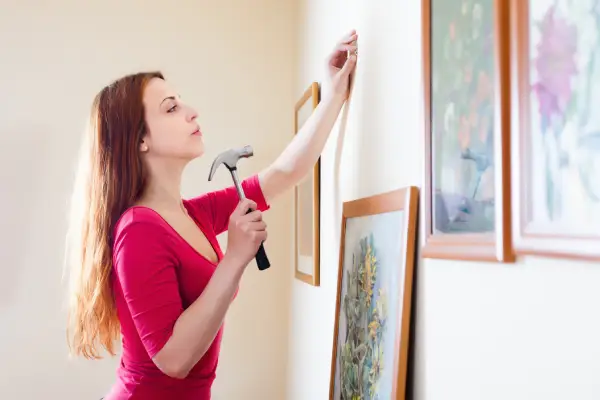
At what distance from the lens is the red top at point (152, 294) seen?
1243mm

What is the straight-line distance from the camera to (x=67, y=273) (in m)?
2.29

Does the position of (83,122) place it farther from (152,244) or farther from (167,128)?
(152,244)

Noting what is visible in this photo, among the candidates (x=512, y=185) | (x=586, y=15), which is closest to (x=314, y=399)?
(x=512, y=185)

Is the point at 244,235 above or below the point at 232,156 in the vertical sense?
below

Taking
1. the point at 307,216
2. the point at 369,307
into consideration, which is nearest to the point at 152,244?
the point at 369,307

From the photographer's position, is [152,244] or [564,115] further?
[152,244]

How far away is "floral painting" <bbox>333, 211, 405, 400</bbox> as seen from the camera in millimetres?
1071

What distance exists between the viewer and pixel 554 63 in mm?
640

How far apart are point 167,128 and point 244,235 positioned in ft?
1.16

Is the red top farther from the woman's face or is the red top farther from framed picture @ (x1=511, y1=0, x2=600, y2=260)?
framed picture @ (x1=511, y1=0, x2=600, y2=260)

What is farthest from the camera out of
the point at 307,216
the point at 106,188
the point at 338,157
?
the point at 307,216

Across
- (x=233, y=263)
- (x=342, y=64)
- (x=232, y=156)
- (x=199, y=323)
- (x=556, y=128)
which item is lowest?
(x=199, y=323)

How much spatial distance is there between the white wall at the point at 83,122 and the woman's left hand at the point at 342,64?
94 cm

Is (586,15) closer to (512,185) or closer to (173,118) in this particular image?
(512,185)
